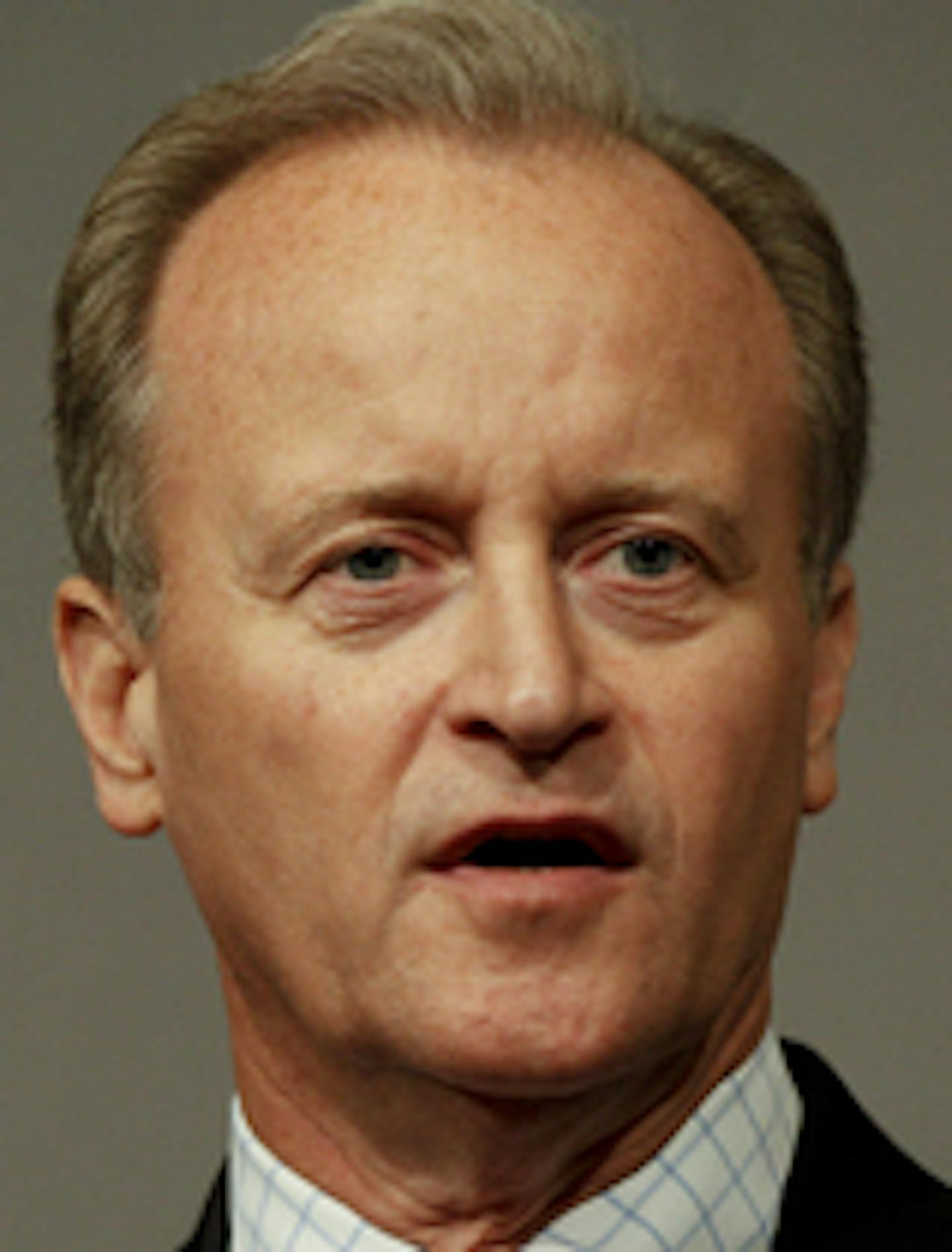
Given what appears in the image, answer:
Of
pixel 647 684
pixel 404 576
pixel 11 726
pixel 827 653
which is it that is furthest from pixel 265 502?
pixel 11 726

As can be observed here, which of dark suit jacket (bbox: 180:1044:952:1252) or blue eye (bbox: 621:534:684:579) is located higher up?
blue eye (bbox: 621:534:684:579)

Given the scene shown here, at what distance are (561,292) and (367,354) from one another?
203 mm

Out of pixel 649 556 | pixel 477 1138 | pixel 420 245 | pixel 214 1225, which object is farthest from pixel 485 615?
pixel 214 1225

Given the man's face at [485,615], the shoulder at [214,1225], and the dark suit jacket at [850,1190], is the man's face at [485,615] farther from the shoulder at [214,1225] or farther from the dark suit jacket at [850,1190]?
the shoulder at [214,1225]

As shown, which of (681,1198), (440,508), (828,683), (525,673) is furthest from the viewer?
(828,683)

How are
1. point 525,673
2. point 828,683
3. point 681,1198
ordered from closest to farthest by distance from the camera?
point 525,673, point 681,1198, point 828,683

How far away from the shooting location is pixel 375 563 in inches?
141

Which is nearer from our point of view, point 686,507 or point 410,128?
point 686,507

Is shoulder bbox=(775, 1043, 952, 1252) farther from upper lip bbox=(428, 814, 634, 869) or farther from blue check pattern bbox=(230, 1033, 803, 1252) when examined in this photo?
upper lip bbox=(428, 814, 634, 869)

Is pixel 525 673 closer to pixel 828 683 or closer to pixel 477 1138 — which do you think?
pixel 477 1138

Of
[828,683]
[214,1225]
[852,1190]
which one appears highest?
[828,683]

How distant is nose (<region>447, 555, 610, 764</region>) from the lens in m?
3.37

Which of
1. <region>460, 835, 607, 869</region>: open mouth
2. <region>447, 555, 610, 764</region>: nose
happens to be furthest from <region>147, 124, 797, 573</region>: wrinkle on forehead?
<region>460, 835, 607, 869</region>: open mouth

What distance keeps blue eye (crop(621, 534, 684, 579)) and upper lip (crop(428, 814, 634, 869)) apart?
0.91 feet
